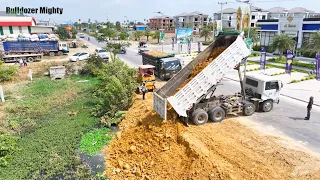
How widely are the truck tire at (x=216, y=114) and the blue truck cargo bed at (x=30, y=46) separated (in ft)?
112

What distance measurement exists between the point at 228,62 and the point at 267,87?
3.28 meters

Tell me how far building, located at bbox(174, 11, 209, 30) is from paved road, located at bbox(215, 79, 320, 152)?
104065 millimetres

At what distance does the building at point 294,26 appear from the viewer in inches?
1491

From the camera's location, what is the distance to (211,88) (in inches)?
521

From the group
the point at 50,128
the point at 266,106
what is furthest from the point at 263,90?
the point at 50,128

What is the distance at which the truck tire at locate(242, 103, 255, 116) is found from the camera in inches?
573

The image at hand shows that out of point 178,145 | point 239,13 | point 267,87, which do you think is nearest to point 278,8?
point 239,13

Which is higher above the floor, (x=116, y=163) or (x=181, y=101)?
(x=181, y=101)

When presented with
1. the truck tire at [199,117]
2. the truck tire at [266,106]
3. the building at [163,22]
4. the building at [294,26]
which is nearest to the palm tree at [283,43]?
the building at [294,26]

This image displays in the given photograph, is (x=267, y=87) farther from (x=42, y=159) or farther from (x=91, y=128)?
(x=42, y=159)

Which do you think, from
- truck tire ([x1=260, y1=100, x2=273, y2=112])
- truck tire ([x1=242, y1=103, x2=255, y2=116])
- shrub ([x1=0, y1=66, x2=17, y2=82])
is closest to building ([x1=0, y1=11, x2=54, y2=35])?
shrub ([x1=0, y1=66, x2=17, y2=82])

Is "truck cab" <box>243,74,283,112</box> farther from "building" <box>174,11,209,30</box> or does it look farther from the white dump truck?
"building" <box>174,11,209,30</box>

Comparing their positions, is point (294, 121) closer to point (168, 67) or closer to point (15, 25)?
point (168, 67)

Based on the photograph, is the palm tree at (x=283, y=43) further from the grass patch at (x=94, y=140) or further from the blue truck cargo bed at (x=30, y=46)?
the blue truck cargo bed at (x=30, y=46)
